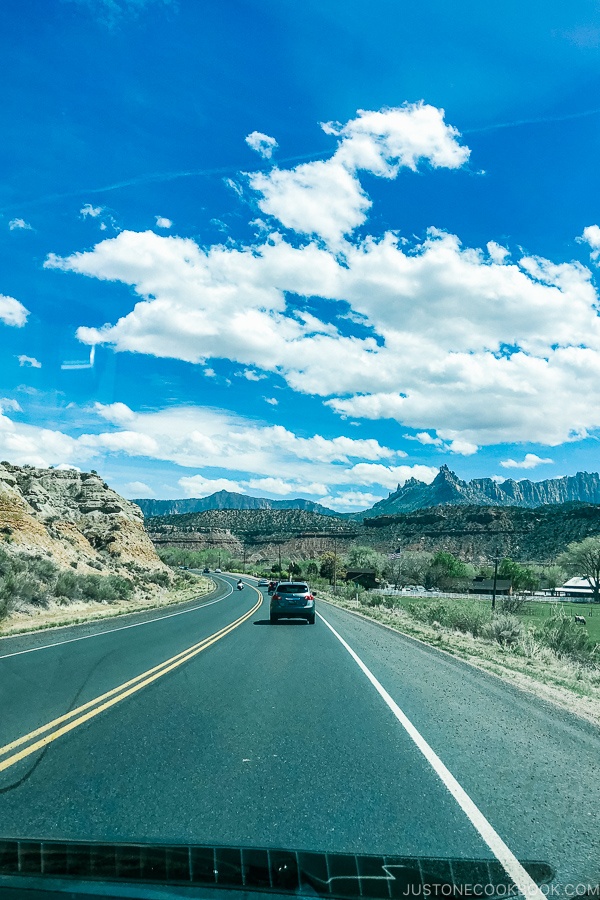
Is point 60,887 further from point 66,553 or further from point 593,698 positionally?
point 66,553

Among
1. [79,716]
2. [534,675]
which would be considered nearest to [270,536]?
[534,675]

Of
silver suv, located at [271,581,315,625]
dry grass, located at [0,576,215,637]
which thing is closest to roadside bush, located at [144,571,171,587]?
dry grass, located at [0,576,215,637]

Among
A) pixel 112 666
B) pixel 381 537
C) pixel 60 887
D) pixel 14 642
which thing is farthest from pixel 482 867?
pixel 381 537

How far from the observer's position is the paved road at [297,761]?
5113 mm

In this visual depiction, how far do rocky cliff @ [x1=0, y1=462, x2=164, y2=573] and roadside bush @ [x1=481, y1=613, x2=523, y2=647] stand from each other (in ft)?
87.3

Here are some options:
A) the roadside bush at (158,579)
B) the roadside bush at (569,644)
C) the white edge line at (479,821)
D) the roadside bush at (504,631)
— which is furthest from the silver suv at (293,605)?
the roadside bush at (158,579)

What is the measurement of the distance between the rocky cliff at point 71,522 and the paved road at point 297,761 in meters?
31.1

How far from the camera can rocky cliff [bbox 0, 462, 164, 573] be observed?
44500 mm

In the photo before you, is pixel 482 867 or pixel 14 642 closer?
pixel 482 867

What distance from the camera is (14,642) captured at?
18.3 metres

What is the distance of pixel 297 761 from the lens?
7168mm

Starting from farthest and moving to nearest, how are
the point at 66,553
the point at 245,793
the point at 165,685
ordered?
the point at 66,553 < the point at 165,685 < the point at 245,793

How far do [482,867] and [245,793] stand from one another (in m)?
2.30

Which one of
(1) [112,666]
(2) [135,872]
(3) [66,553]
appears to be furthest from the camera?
(3) [66,553]
